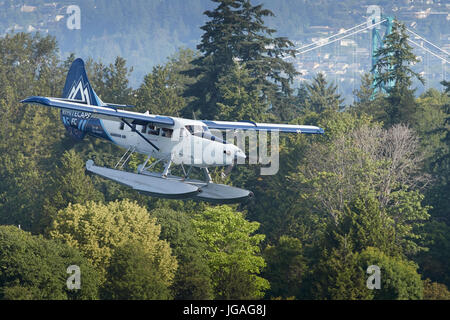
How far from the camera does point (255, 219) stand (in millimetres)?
60406

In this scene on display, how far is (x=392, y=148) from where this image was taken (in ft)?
167

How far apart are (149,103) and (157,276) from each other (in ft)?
89.5

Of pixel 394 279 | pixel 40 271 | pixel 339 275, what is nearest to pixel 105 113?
pixel 40 271

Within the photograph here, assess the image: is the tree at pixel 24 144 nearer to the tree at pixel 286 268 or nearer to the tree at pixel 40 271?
the tree at pixel 40 271

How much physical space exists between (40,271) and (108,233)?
21.3 ft

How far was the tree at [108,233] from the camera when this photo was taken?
46844 millimetres

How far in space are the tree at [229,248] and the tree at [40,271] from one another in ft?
23.8

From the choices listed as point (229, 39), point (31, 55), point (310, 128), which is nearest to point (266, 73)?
point (229, 39)

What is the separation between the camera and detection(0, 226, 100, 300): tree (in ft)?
136

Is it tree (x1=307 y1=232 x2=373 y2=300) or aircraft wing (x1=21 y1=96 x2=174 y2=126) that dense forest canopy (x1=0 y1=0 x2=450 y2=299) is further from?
aircraft wing (x1=21 y1=96 x2=174 y2=126)

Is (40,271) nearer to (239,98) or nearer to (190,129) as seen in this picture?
(190,129)

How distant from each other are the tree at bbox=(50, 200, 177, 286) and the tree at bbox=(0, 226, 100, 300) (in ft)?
7.58

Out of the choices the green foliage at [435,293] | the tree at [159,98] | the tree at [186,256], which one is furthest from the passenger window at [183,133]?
the tree at [159,98]
